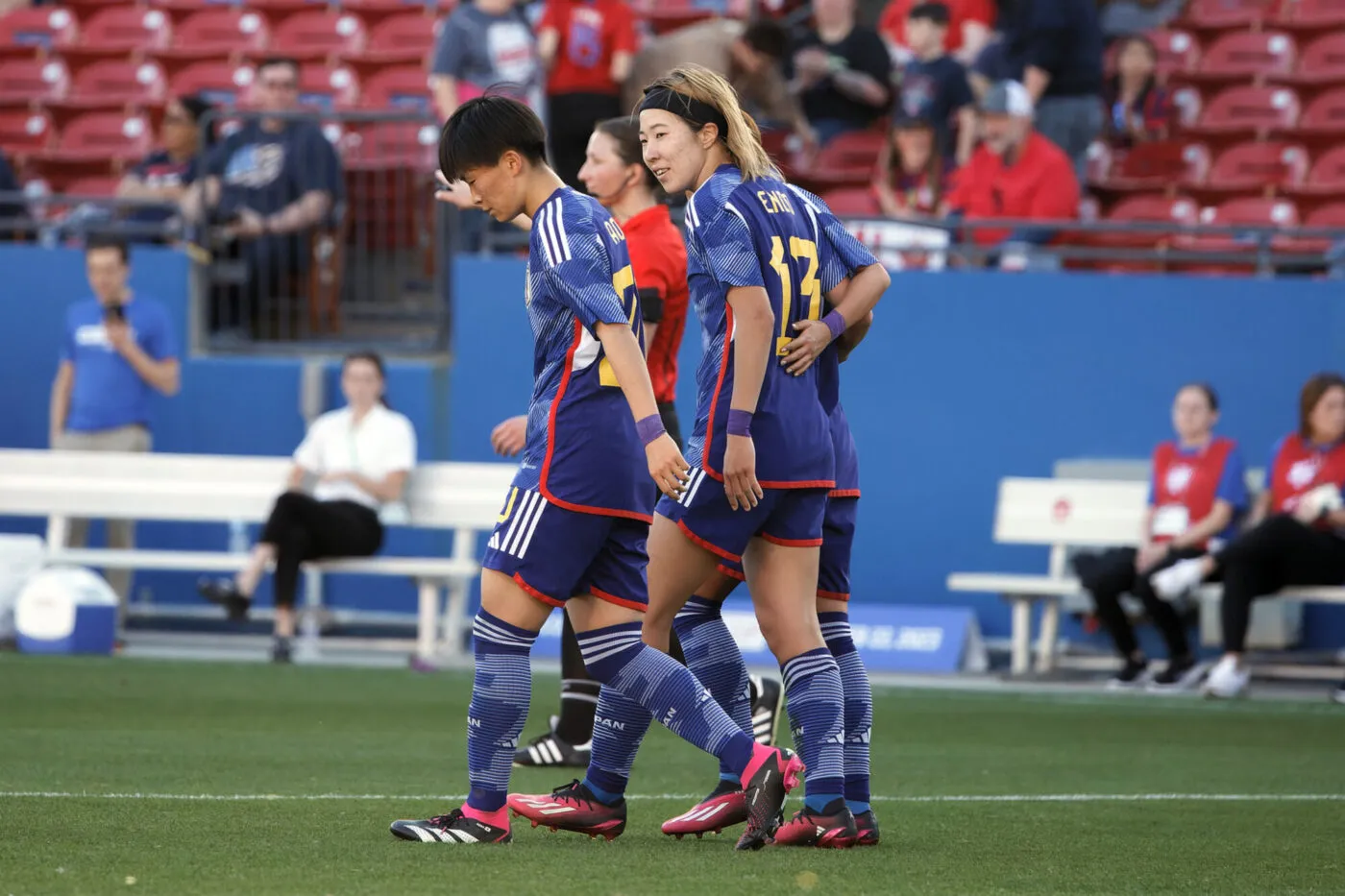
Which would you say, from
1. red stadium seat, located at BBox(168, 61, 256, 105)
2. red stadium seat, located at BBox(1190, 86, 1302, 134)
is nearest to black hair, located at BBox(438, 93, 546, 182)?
red stadium seat, located at BBox(1190, 86, 1302, 134)

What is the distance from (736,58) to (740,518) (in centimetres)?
834

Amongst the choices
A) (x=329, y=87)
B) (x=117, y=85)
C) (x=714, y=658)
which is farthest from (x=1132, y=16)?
(x=714, y=658)

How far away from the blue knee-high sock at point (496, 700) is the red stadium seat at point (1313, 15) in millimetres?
11168

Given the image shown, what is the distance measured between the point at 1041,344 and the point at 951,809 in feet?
21.1

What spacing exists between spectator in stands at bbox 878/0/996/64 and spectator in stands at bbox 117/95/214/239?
15.8 ft

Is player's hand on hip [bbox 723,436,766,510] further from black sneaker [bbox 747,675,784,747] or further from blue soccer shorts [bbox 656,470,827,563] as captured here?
black sneaker [bbox 747,675,784,747]

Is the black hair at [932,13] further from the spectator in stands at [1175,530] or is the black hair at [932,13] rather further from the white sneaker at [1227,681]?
the white sneaker at [1227,681]

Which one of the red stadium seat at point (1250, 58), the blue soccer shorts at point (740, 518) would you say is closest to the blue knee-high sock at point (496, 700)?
the blue soccer shorts at point (740, 518)

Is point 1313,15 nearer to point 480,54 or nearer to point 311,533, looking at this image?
point 480,54

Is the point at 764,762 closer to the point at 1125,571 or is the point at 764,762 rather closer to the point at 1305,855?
the point at 1305,855

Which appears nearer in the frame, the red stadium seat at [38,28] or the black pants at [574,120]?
the black pants at [574,120]

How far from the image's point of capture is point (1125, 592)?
11141mm

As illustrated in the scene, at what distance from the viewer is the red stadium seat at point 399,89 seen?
15.1 metres

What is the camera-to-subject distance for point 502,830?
5012 millimetres
